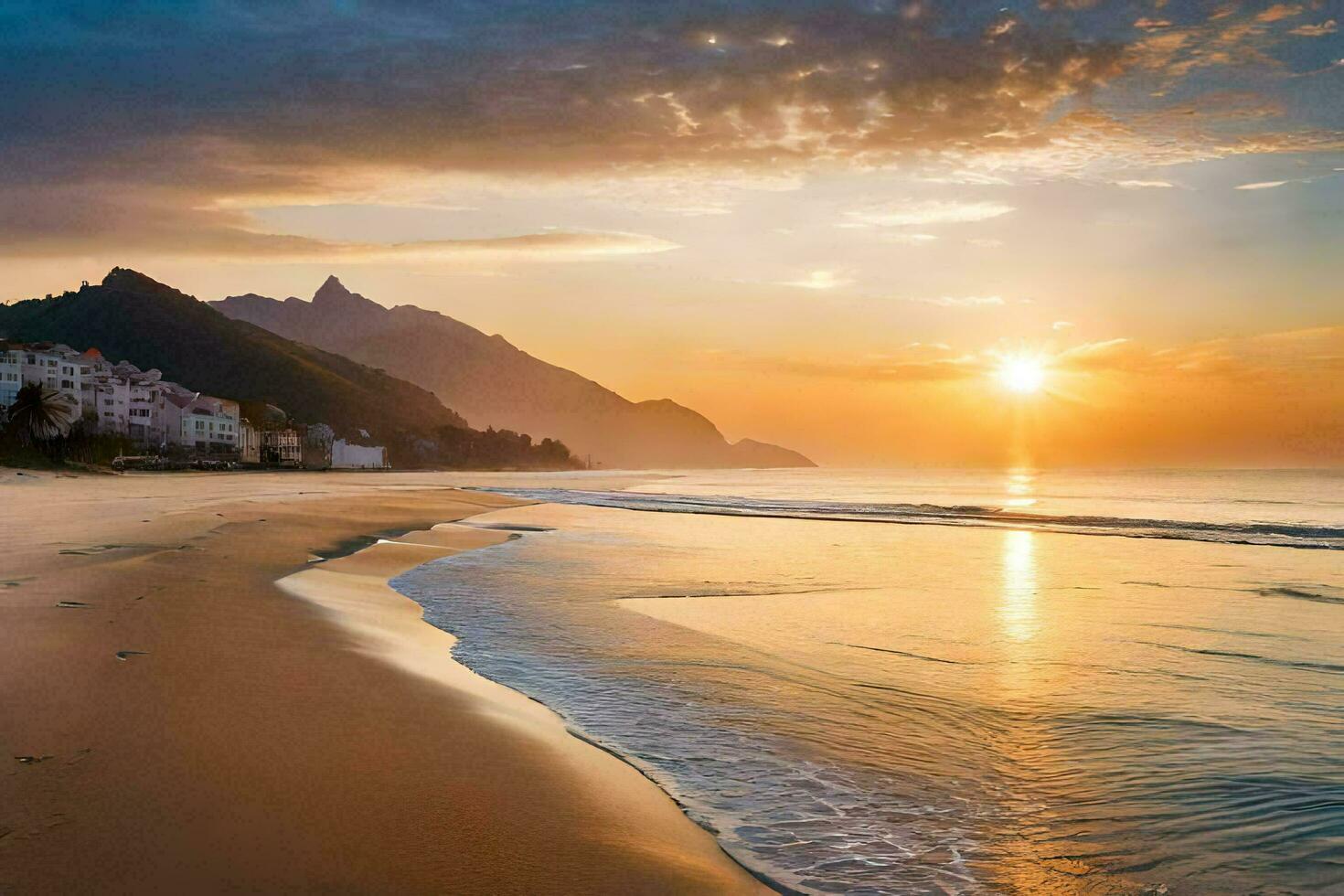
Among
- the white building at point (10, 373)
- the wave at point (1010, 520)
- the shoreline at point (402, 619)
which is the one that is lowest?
the wave at point (1010, 520)

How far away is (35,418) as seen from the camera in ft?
293

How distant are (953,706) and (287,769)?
5.83m

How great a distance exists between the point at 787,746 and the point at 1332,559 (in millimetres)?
25554

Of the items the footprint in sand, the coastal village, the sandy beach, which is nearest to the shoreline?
the sandy beach

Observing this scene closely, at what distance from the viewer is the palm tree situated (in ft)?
290

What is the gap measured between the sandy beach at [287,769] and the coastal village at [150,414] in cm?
10175

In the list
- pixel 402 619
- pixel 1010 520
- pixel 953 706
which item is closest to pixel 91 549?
pixel 402 619

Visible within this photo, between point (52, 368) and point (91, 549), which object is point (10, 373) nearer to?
point (52, 368)

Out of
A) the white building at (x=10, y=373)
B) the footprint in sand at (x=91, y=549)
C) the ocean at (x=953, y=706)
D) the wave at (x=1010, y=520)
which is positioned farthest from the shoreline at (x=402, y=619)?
the white building at (x=10, y=373)

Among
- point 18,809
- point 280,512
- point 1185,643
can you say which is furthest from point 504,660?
point 280,512

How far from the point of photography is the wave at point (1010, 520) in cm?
3312

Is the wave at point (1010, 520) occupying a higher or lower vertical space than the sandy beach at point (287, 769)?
lower

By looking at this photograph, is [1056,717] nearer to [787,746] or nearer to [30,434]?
[787,746]

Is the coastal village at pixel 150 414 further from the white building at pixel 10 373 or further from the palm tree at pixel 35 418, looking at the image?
the palm tree at pixel 35 418
